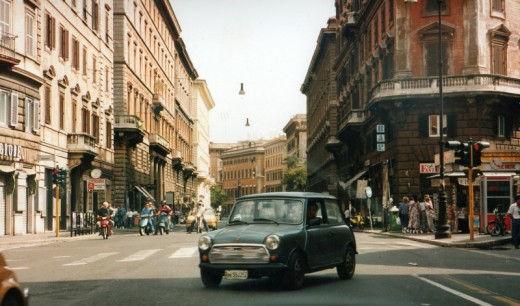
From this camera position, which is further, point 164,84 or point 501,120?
point 164,84

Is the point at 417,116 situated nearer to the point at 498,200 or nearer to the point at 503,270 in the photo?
the point at 498,200

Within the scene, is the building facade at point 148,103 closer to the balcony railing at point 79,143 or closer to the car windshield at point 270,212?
the balcony railing at point 79,143

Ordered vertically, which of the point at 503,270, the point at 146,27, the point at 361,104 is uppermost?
the point at 146,27

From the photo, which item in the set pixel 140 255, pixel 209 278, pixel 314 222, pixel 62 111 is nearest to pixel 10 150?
pixel 62 111

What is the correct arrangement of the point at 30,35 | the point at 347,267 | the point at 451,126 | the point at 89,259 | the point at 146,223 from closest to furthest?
the point at 347,267
the point at 89,259
the point at 30,35
the point at 146,223
the point at 451,126

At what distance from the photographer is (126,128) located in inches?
2231

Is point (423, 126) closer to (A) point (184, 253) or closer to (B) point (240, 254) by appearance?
(A) point (184, 253)

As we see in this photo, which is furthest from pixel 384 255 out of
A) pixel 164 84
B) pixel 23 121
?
pixel 164 84

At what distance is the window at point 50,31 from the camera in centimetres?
4053

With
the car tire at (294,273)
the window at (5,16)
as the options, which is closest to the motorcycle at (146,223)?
the window at (5,16)

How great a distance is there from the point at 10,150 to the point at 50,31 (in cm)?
811

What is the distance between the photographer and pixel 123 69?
57.5 meters

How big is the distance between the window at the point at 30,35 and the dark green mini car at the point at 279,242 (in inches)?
1023

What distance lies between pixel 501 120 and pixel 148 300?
3752 centimetres
